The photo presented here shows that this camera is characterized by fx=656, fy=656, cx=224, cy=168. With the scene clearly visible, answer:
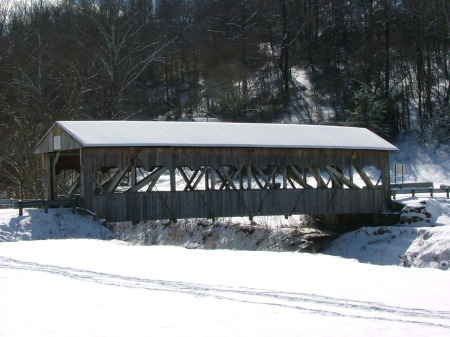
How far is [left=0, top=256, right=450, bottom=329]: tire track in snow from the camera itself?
8.23 meters

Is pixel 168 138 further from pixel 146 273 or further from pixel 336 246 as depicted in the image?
pixel 146 273

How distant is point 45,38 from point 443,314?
37509 millimetres

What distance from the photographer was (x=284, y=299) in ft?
30.7

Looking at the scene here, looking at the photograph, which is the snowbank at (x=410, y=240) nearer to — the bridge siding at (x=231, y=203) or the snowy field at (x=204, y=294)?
the bridge siding at (x=231, y=203)

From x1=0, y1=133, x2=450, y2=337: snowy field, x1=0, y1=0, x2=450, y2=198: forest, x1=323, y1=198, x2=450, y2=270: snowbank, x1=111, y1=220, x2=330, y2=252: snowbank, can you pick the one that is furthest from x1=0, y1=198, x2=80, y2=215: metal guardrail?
x1=323, y1=198, x2=450, y2=270: snowbank

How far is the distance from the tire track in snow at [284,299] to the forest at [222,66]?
19.6m

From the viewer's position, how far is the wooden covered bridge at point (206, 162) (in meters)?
21.2

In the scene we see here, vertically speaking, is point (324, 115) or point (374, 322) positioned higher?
point (324, 115)

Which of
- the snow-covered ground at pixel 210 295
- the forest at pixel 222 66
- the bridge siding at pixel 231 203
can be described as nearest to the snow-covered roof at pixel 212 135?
the bridge siding at pixel 231 203

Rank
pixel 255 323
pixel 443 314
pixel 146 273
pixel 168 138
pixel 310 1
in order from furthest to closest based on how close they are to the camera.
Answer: pixel 310 1 → pixel 168 138 → pixel 146 273 → pixel 443 314 → pixel 255 323

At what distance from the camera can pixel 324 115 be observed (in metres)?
47.4

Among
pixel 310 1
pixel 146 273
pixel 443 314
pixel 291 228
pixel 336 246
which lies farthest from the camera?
pixel 310 1

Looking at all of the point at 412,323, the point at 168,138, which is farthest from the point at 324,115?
the point at 412,323

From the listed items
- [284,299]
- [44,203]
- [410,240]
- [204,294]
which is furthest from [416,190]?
[204,294]
